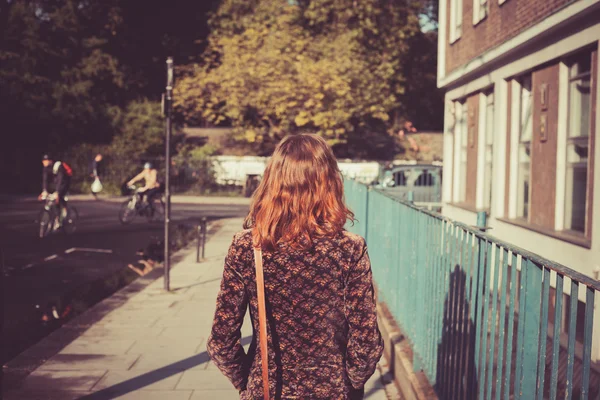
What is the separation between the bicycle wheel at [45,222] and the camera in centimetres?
1695

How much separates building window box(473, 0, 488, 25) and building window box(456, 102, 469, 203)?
2196 millimetres

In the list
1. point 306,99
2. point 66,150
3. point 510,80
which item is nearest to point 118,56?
point 66,150

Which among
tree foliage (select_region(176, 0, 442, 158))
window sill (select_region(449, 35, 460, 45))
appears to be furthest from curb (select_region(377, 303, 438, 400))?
tree foliage (select_region(176, 0, 442, 158))

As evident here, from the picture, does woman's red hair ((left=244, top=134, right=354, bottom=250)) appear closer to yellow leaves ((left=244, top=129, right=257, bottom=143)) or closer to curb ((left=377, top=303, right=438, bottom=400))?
curb ((left=377, top=303, right=438, bottom=400))

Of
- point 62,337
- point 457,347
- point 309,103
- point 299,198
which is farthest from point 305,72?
point 299,198

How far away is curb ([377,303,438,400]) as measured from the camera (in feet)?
16.8

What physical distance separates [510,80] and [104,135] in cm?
3065

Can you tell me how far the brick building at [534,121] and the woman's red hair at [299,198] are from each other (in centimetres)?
363

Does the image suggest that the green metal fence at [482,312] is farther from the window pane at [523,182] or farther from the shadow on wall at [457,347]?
the window pane at [523,182]

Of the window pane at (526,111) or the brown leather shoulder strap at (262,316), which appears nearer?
the brown leather shoulder strap at (262,316)

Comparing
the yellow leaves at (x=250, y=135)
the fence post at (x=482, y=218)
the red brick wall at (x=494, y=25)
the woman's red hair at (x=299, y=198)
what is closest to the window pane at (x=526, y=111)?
the red brick wall at (x=494, y=25)

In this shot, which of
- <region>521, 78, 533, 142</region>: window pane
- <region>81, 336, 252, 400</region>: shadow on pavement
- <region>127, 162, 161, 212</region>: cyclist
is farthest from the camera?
<region>127, 162, 161, 212</region>: cyclist

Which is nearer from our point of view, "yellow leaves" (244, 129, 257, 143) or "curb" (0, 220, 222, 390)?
"curb" (0, 220, 222, 390)

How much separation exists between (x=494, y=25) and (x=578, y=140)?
425cm
